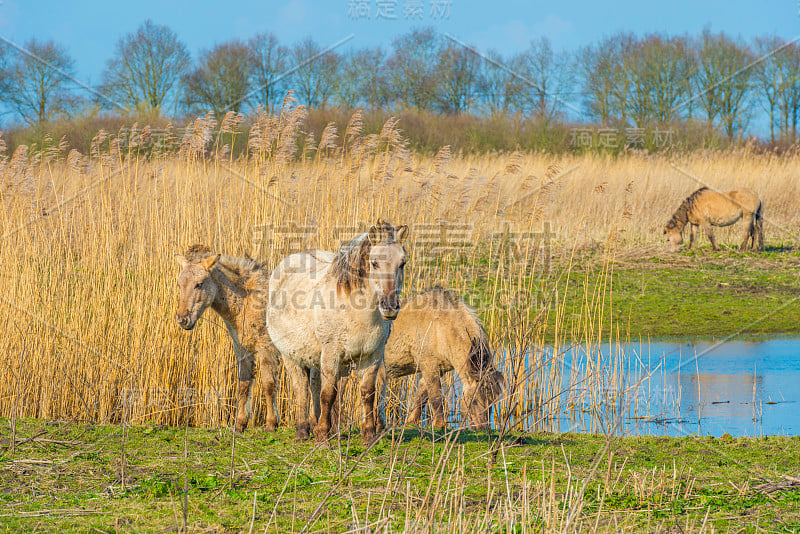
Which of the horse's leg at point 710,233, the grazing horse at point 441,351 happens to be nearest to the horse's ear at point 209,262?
the grazing horse at point 441,351

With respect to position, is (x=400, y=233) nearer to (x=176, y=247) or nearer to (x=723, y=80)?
(x=176, y=247)

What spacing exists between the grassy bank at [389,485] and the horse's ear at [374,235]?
1.19 m

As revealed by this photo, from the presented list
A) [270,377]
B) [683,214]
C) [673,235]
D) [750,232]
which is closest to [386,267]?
[270,377]

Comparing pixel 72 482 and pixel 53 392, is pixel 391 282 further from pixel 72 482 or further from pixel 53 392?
pixel 53 392

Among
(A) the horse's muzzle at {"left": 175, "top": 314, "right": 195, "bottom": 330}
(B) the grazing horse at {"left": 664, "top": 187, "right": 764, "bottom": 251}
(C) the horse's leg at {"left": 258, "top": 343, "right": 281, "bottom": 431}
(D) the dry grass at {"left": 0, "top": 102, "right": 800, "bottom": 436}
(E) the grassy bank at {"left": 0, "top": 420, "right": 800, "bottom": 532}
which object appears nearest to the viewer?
(E) the grassy bank at {"left": 0, "top": 420, "right": 800, "bottom": 532}

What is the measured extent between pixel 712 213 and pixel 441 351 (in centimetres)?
1216

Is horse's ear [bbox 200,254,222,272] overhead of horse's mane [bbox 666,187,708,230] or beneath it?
beneath

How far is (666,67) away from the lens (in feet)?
89.9

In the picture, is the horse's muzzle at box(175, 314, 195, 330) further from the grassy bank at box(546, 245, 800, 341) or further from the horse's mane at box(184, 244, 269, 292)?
the grassy bank at box(546, 245, 800, 341)

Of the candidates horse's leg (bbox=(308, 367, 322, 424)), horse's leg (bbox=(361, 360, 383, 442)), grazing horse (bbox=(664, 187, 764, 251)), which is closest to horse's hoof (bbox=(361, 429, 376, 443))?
horse's leg (bbox=(361, 360, 383, 442))

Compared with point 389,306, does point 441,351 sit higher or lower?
lower

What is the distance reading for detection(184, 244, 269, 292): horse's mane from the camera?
603cm

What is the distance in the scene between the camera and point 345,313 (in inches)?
192

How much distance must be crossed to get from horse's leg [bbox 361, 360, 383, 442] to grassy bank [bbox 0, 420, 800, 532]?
0.50 feet
